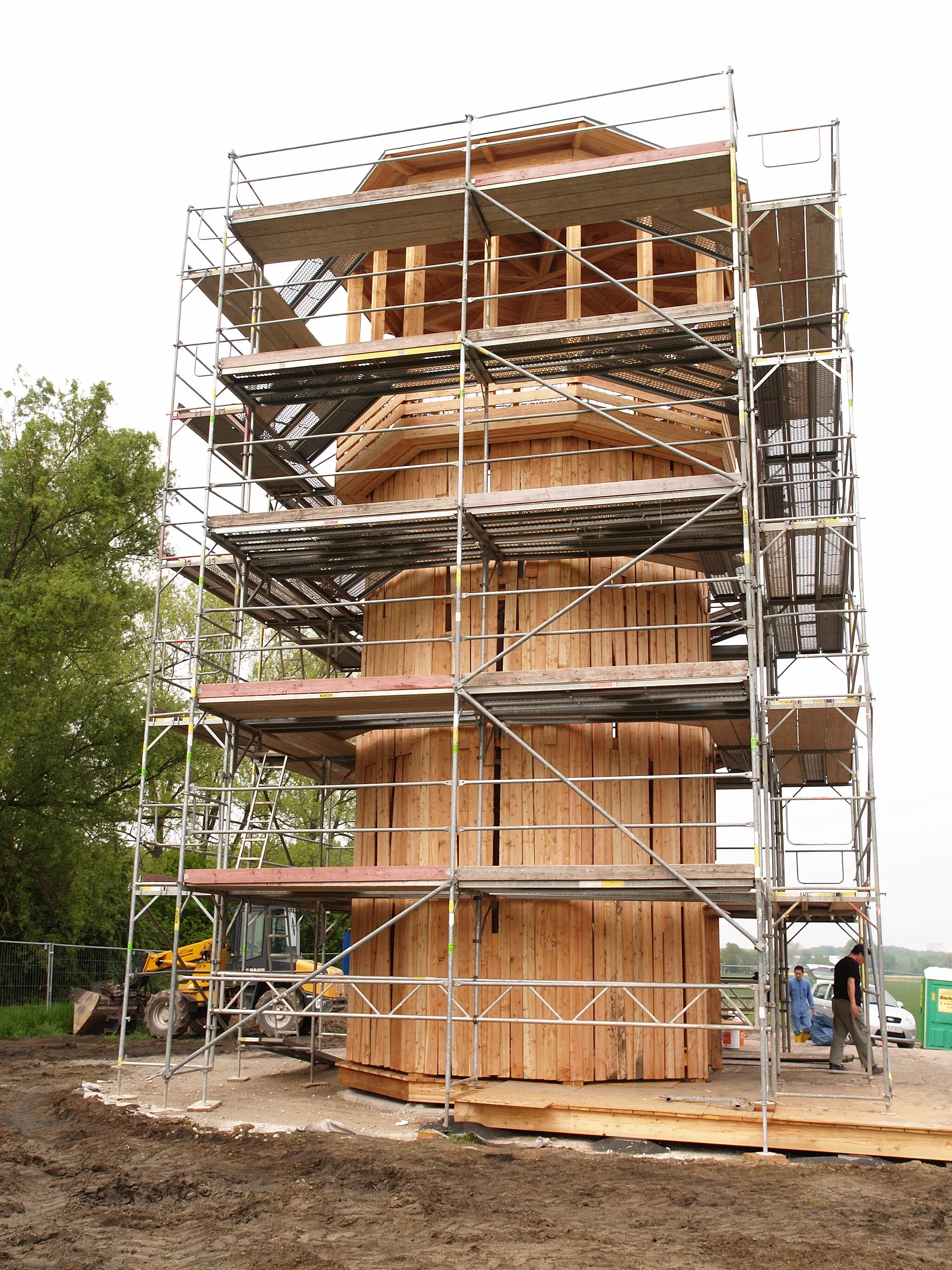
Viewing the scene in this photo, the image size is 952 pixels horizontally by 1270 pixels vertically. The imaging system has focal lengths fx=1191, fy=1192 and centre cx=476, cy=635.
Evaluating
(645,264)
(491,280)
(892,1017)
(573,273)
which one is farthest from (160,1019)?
(645,264)

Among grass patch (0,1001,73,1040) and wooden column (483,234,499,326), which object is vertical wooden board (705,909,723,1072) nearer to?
wooden column (483,234,499,326)

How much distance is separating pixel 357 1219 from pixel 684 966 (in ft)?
19.5

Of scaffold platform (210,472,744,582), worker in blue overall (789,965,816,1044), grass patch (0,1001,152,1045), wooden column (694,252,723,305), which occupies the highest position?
wooden column (694,252,723,305)

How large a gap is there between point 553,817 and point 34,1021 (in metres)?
14.4

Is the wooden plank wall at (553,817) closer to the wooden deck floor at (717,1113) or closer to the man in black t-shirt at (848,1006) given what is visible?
the wooden deck floor at (717,1113)

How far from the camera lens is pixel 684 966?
1338cm

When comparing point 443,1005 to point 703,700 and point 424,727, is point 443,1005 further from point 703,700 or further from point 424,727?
point 703,700

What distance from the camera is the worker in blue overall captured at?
2234 cm

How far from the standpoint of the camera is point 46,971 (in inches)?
979

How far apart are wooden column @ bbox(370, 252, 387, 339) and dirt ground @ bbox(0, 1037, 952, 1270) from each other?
1022cm

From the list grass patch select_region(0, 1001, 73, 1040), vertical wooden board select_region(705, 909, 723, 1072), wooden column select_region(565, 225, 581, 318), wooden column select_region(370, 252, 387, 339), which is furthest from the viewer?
grass patch select_region(0, 1001, 73, 1040)

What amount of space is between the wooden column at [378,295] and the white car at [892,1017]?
14981mm

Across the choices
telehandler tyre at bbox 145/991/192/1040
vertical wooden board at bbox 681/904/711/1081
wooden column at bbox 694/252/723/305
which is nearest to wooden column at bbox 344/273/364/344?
wooden column at bbox 694/252/723/305

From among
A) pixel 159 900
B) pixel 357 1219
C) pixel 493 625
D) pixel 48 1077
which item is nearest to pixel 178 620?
pixel 159 900
